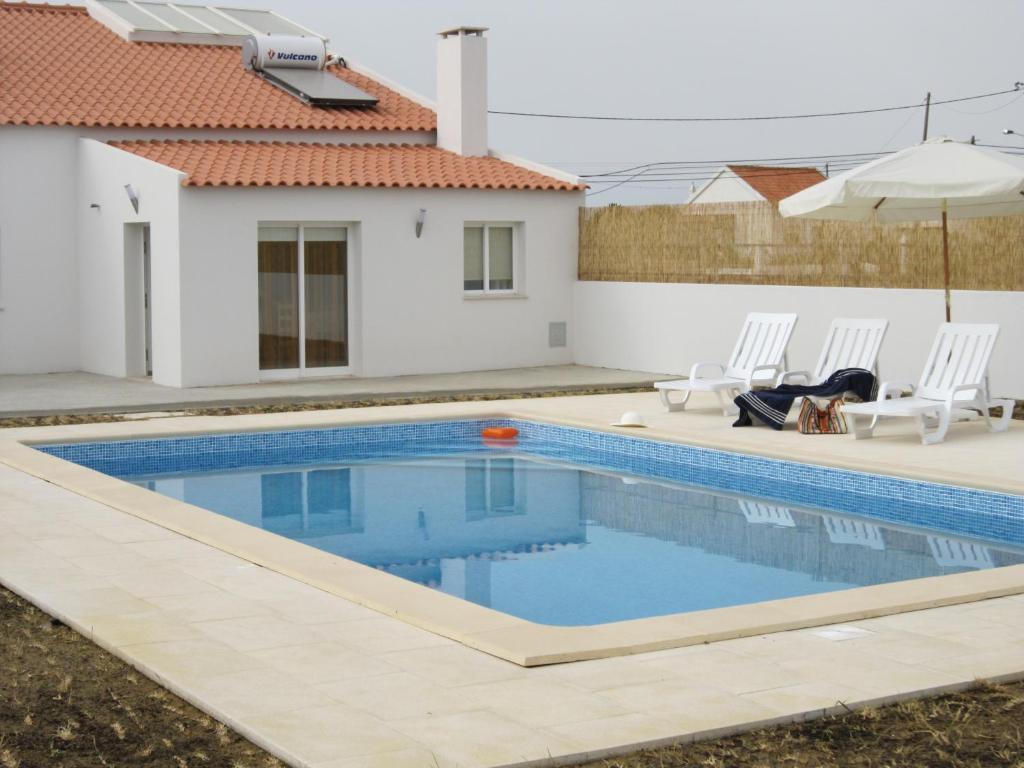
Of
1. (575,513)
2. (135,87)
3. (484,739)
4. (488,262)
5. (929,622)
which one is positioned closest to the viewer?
(484,739)

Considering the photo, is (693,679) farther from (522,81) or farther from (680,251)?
(522,81)

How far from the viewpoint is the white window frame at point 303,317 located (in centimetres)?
2022

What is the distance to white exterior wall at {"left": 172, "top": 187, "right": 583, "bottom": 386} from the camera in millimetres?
19297

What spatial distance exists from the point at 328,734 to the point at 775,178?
6469 centimetres

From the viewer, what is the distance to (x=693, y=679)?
A: 20.0ft

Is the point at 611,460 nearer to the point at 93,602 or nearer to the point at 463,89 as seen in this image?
the point at 93,602

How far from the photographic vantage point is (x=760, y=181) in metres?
67.3

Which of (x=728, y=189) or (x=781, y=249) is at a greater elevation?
(x=728, y=189)

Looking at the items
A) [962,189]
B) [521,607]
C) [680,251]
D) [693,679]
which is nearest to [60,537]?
[521,607]

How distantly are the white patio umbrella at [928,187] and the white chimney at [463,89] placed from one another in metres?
8.99

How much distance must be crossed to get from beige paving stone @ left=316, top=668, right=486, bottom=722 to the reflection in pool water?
2.38 metres

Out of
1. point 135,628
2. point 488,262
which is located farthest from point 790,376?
point 135,628

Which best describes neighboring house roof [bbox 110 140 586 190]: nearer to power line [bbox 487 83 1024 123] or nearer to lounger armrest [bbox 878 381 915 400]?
lounger armrest [bbox 878 381 915 400]

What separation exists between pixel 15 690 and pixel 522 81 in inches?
1569
